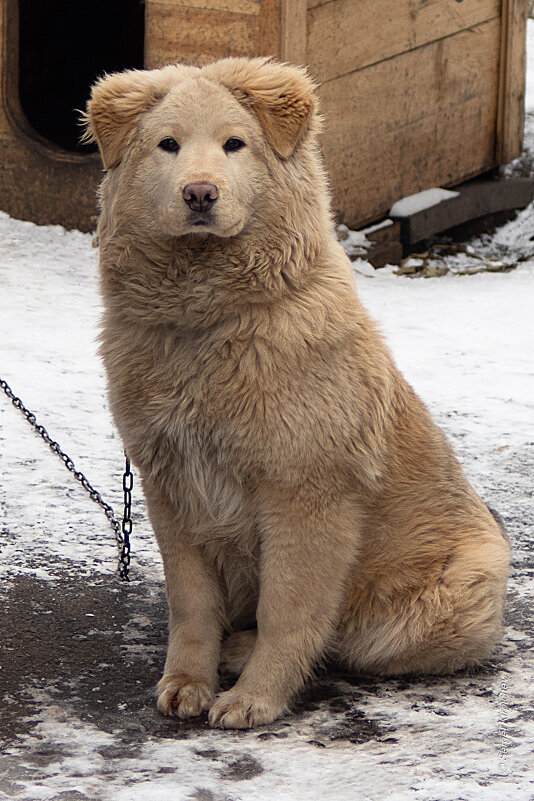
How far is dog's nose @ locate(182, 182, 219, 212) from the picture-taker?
8.30 feet

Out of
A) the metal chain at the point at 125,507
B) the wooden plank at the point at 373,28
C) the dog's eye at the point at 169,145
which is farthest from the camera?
the wooden plank at the point at 373,28

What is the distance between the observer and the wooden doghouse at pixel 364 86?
663 centimetres

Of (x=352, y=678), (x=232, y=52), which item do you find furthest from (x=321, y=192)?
(x=232, y=52)

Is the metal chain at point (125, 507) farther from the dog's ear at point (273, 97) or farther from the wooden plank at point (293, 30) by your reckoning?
the wooden plank at point (293, 30)

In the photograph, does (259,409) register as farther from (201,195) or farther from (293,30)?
(293,30)

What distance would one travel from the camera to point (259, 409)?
8.87ft

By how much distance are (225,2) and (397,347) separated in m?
2.41

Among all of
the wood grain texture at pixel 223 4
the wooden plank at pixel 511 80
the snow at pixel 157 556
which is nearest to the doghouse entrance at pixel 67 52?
the snow at pixel 157 556

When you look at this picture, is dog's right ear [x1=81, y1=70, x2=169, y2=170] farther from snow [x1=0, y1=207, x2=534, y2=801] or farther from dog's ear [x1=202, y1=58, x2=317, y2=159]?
snow [x1=0, y1=207, x2=534, y2=801]

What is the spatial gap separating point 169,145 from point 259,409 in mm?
698

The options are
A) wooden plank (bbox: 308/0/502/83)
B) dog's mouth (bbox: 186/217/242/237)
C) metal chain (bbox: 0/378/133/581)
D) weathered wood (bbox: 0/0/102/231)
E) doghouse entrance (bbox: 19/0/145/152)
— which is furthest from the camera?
doghouse entrance (bbox: 19/0/145/152)

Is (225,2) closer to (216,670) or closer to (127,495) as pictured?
(127,495)

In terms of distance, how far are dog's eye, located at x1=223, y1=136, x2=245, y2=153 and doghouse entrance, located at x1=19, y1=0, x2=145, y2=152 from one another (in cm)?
626

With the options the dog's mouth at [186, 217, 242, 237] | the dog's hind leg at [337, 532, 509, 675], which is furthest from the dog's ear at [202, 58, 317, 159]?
Result: the dog's hind leg at [337, 532, 509, 675]
